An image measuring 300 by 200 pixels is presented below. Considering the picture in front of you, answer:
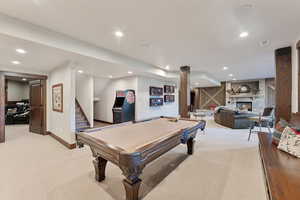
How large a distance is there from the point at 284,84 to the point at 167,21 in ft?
10.9

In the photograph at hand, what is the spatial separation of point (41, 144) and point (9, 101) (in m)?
6.10

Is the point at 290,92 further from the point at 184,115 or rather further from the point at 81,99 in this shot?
the point at 81,99

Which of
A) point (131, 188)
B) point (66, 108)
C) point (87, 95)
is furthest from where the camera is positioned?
point (87, 95)

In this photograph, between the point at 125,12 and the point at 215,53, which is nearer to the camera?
the point at 125,12

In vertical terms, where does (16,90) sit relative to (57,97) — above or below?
above

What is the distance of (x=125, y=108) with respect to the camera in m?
6.07

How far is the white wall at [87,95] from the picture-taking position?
228 inches

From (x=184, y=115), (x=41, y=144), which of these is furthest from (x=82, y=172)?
(x=184, y=115)

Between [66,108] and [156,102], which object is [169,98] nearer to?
[156,102]

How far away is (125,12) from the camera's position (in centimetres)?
206

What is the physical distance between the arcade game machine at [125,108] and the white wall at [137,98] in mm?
237

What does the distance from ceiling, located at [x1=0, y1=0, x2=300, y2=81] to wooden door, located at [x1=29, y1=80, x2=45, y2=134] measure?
2.34 m

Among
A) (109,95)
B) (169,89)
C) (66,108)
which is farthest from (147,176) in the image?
(169,89)

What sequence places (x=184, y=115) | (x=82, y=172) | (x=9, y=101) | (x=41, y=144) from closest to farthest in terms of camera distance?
(x=82, y=172), (x=41, y=144), (x=184, y=115), (x=9, y=101)
